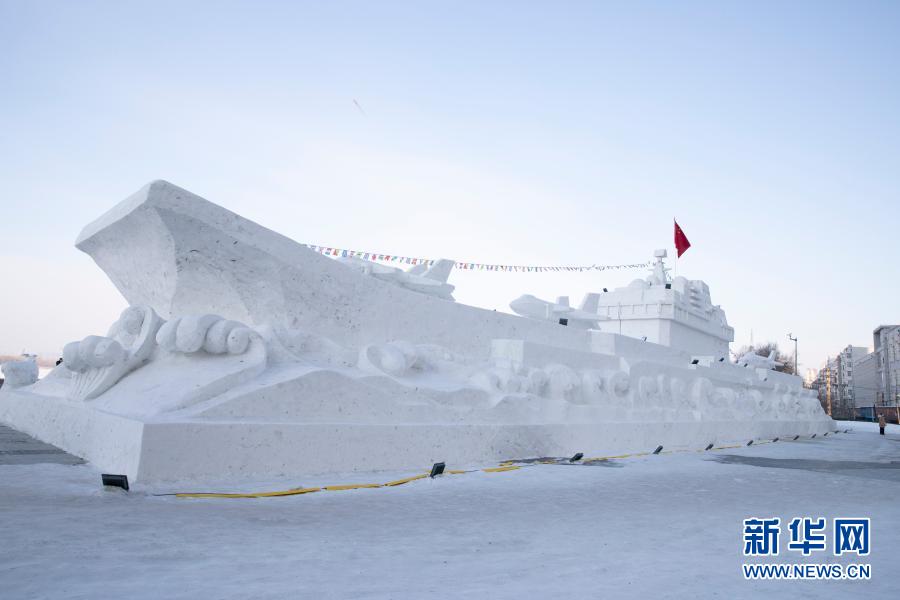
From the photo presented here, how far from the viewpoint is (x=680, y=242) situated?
15617mm

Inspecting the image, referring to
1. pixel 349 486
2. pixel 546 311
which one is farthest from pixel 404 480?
pixel 546 311

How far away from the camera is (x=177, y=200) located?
5.54 m

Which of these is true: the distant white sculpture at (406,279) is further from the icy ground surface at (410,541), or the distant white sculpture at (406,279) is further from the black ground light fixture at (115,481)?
the black ground light fixture at (115,481)

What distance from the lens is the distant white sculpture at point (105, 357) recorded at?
5.52 m

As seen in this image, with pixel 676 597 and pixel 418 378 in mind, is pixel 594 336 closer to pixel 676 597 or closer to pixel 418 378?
pixel 418 378

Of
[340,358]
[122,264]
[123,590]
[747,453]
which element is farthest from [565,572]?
[747,453]

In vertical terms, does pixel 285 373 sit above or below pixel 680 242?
below

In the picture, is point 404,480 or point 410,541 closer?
point 410,541

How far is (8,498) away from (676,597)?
3.45 meters

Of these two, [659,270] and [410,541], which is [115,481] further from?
[659,270]

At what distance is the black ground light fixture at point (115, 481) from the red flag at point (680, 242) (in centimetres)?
1393

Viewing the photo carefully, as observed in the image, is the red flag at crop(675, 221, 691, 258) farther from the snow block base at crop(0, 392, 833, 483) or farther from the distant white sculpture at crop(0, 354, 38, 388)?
the distant white sculpture at crop(0, 354, 38, 388)

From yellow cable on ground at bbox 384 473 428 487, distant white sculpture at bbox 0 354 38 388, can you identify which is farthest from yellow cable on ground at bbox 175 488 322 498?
distant white sculpture at bbox 0 354 38 388

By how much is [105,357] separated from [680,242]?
43.8 feet
